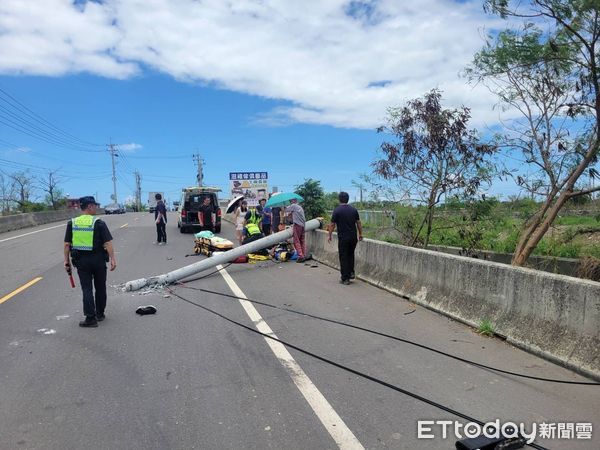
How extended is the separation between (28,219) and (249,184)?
14.9 meters

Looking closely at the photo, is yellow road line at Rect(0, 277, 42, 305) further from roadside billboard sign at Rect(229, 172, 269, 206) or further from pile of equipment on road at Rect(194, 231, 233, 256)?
roadside billboard sign at Rect(229, 172, 269, 206)

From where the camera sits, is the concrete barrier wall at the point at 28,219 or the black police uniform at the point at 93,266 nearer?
the black police uniform at the point at 93,266

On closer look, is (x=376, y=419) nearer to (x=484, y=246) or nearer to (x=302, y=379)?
(x=302, y=379)

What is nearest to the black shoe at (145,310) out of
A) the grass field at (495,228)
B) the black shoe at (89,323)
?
the black shoe at (89,323)

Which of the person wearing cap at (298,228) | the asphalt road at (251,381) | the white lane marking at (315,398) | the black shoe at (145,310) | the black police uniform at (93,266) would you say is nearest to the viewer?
the white lane marking at (315,398)

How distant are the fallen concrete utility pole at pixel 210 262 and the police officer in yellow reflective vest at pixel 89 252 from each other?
239cm

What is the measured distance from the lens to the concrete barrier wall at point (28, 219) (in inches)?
1114

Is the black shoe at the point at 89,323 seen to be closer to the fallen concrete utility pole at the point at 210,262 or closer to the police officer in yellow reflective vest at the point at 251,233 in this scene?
the fallen concrete utility pole at the point at 210,262

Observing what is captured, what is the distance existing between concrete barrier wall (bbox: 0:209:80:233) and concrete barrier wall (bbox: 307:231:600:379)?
26194 mm

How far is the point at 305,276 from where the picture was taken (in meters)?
11.5

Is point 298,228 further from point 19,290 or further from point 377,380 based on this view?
point 377,380

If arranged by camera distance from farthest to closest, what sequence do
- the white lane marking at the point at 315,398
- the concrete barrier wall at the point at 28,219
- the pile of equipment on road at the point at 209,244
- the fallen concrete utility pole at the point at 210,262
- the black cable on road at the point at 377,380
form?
the concrete barrier wall at the point at 28,219
the pile of equipment on road at the point at 209,244
the fallen concrete utility pole at the point at 210,262
the black cable on road at the point at 377,380
the white lane marking at the point at 315,398

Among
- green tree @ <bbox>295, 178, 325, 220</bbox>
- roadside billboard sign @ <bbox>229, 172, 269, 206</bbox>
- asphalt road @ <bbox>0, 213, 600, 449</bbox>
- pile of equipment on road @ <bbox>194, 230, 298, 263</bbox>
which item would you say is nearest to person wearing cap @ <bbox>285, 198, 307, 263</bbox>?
pile of equipment on road @ <bbox>194, 230, 298, 263</bbox>

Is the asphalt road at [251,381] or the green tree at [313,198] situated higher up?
the green tree at [313,198]
